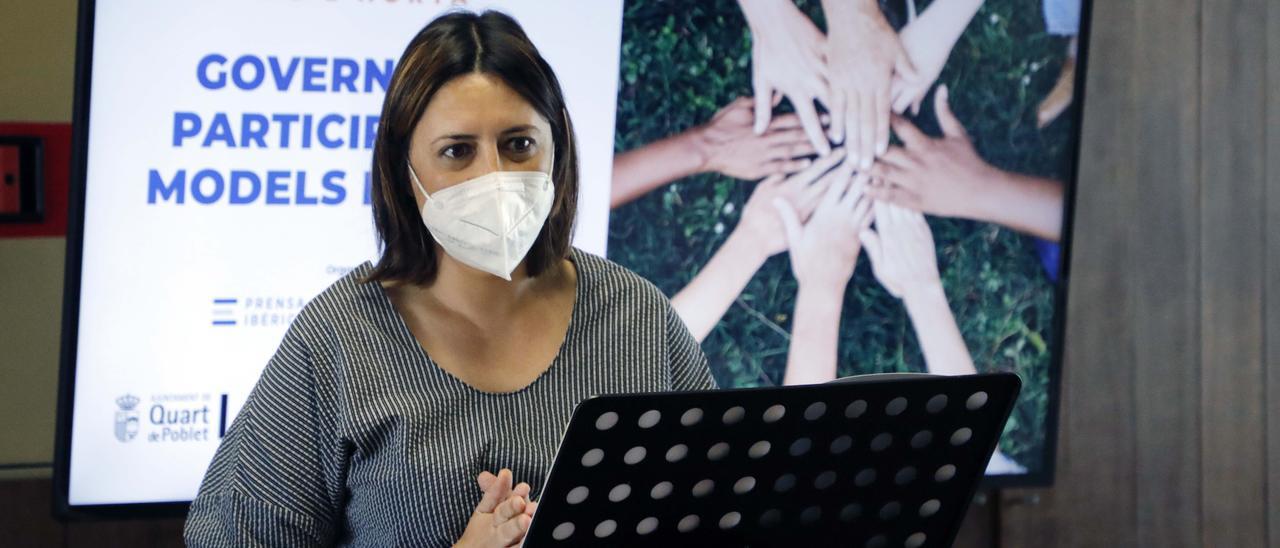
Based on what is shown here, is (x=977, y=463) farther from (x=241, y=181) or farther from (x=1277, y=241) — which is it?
(x=1277, y=241)

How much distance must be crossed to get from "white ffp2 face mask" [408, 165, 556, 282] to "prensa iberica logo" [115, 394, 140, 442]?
2.89 feet

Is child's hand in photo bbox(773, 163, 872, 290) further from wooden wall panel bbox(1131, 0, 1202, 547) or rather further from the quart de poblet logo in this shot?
the quart de poblet logo

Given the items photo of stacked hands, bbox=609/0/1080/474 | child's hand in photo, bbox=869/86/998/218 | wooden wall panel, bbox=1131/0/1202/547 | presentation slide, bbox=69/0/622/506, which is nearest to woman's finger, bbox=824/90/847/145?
photo of stacked hands, bbox=609/0/1080/474

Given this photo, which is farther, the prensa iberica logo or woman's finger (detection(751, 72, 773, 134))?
woman's finger (detection(751, 72, 773, 134))

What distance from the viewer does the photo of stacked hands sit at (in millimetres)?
2535

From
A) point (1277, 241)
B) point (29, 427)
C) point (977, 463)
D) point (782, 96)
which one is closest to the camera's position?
point (977, 463)

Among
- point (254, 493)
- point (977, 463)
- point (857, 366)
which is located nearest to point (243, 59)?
point (254, 493)

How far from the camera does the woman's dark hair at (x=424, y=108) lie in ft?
5.24

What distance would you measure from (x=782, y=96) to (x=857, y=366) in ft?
1.91

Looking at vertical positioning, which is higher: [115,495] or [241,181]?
[241,181]

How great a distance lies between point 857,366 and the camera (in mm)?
2666

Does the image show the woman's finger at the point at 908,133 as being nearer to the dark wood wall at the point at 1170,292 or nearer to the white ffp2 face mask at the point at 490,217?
the dark wood wall at the point at 1170,292

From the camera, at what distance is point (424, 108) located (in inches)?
63.0

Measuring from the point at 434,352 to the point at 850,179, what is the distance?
4.11 ft
